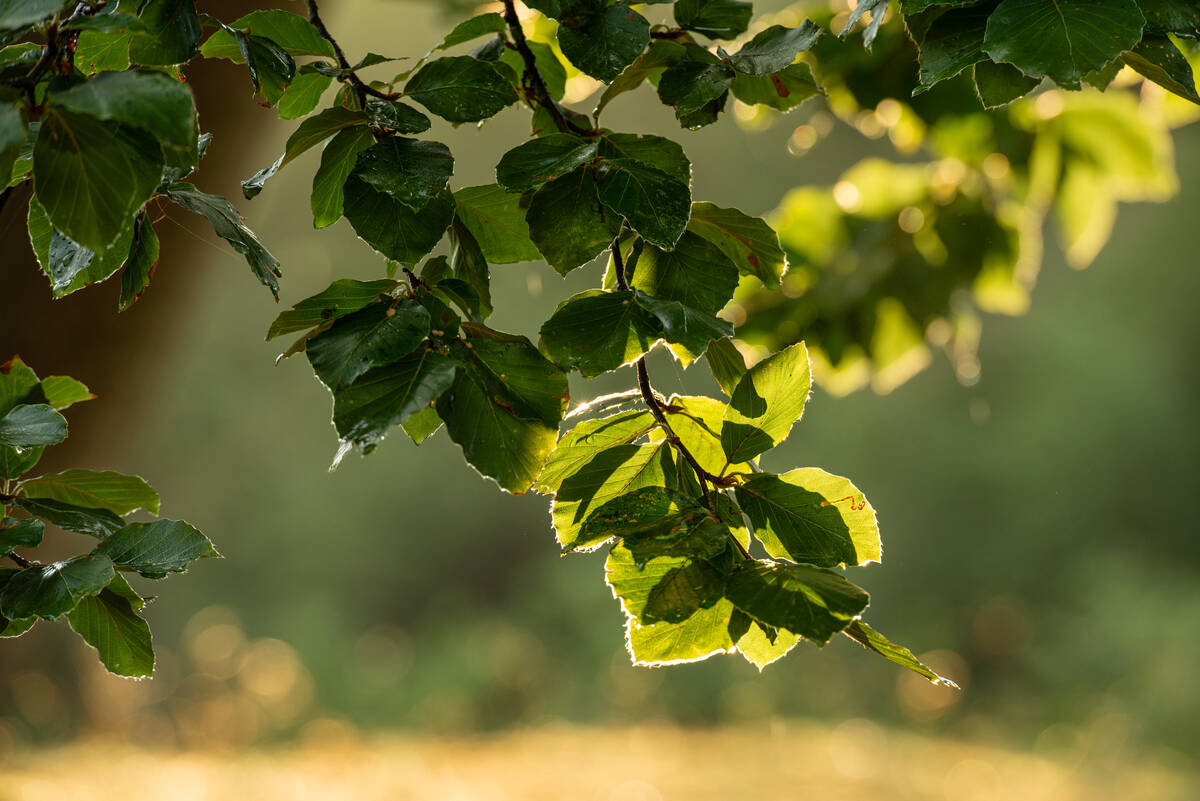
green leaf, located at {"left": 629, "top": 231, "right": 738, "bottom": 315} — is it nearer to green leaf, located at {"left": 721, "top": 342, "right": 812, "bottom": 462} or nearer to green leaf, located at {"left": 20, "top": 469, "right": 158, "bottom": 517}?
green leaf, located at {"left": 721, "top": 342, "right": 812, "bottom": 462}

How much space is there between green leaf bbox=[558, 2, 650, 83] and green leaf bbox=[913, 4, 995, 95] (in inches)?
3.7

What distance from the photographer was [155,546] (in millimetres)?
327

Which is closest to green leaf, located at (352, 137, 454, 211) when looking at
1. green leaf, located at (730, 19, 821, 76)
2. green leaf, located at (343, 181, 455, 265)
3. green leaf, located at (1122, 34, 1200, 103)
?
green leaf, located at (343, 181, 455, 265)

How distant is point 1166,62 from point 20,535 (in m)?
0.41

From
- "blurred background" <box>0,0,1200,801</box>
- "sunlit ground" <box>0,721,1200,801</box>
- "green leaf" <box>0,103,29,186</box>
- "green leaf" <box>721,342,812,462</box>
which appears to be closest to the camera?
"green leaf" <box>0,103,29,186</box>

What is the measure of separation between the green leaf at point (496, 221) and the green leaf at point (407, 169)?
37 millimetres

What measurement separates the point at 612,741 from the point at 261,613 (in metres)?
2.40

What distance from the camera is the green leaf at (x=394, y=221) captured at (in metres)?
0.32

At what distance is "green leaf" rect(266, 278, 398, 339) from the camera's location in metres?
0.31

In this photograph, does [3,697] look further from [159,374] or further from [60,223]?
[60,223]

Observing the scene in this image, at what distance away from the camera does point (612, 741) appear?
3748 millimetres

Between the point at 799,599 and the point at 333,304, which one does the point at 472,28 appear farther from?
the point at 799,599

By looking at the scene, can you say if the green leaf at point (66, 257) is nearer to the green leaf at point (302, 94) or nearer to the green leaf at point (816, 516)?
the green leaf at point (302, 94)

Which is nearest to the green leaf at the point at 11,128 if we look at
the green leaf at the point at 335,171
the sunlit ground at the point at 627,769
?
the green leaf at the point at 335,171
